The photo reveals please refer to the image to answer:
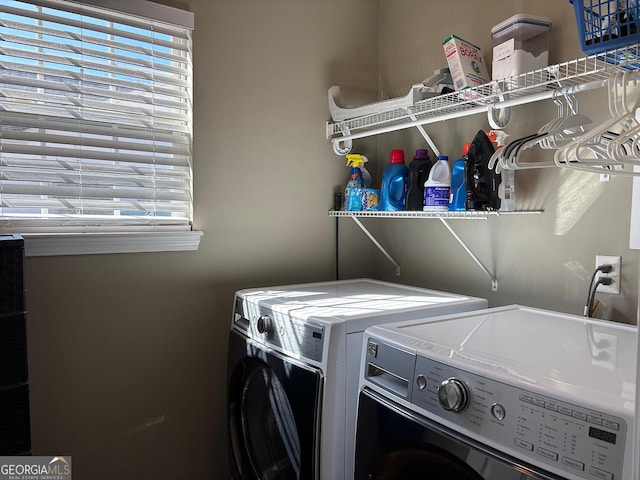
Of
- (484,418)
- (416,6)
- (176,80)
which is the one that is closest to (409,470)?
(484,418)

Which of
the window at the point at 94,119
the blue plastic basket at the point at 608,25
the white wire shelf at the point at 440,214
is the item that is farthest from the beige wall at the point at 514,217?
the window at the point at 94,119

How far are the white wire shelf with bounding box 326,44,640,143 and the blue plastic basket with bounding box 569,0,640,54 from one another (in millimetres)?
31

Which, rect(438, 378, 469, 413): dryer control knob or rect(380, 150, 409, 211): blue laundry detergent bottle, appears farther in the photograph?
rect(380, 150, 409, 211): blue laundry detergent bottle

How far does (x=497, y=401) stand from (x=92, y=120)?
166 centimetres

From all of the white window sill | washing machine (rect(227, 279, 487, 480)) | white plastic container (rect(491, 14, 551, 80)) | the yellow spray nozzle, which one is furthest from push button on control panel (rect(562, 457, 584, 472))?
the yellow spray nozzle

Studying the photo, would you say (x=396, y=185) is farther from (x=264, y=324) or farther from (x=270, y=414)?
(x=270, y=414)

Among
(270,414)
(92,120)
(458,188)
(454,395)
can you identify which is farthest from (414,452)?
(92,120)

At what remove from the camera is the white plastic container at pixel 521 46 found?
155cm

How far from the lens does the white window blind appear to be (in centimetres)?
166

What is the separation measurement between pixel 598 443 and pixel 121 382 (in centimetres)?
164

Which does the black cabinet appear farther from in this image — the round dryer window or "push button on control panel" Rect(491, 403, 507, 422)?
"push button on control panel" Rect(491, 403, 507, 422)

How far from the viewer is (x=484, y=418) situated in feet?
3.21

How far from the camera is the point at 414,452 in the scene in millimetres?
1114

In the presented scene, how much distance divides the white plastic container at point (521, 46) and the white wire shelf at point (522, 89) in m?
0.06
